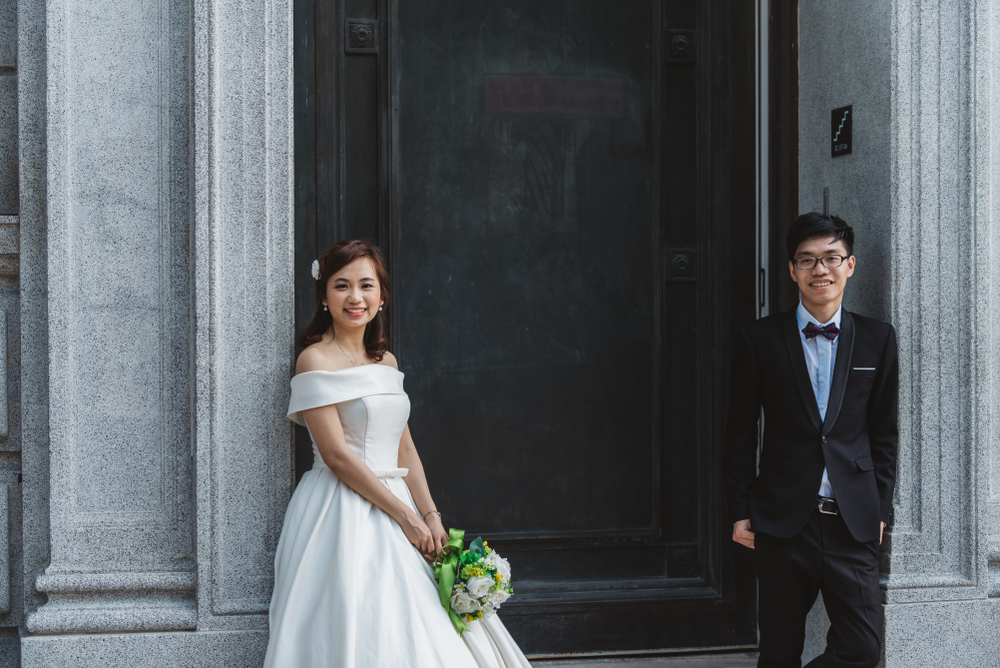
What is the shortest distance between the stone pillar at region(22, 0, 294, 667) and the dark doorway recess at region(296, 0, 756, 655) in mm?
502

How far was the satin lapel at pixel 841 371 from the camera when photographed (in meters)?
3.29

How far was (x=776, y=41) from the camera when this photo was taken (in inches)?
170

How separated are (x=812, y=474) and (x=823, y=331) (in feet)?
1.80

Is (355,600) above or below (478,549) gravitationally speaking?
below

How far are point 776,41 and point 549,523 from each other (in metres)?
2.66

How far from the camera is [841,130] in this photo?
4.01 m

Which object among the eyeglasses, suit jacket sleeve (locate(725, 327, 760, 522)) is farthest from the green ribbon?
the eyeglasses

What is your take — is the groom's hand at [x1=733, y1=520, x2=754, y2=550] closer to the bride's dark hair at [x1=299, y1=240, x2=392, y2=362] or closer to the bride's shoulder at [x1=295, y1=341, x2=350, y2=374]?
the bride's dark hair at [x1=299, y1=240, x2=392, y2=362]

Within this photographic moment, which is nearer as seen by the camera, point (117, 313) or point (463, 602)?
point (463, 602)

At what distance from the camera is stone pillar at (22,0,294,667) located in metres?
3.48

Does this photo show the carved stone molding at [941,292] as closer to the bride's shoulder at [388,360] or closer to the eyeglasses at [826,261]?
the eyeglasses at [826,261]

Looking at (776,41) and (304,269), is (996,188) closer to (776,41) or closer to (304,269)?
(776,41)

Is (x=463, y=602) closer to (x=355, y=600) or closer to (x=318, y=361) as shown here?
(x=355, y=600)

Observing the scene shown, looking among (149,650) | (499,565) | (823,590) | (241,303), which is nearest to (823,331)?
(823,590)
